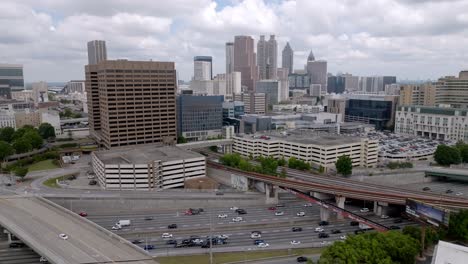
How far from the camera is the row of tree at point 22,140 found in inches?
3812

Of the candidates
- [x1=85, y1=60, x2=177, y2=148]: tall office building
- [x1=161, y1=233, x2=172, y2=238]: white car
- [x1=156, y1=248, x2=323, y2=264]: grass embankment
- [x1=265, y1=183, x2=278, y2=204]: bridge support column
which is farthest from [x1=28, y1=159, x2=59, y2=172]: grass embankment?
[x1=156, y1=248, x2=323, y2=264]: grass embankment

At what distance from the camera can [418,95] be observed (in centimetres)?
17200

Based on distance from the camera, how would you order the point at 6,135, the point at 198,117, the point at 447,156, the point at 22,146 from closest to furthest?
the point at 447,156, the point at 22,146, the point at 6,135, the point at 198,117

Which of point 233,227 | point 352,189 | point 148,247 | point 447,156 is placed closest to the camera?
point 148,247

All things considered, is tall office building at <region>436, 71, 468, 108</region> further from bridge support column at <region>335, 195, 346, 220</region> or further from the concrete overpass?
the concrete overpass

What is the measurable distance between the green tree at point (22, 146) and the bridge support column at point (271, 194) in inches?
3008

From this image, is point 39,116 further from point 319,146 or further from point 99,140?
point 319,146

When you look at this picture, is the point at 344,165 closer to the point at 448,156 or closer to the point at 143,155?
the point at 448,156

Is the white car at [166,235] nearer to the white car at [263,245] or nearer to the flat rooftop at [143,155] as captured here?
the white car at [263,245]

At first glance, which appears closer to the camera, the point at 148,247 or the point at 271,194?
the point at 148,247

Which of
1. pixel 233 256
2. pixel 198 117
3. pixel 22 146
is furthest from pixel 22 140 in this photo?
pixel 233 256

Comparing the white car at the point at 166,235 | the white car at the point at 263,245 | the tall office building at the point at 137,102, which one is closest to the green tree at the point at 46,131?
the tall office building at the point at 137,102

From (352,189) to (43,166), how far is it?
82.2m

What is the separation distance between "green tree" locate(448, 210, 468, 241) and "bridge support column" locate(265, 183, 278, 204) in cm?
3012
